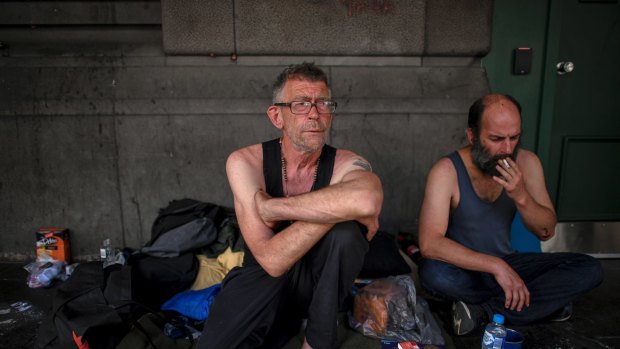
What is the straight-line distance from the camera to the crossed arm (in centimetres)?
196

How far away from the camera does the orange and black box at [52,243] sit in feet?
12.1

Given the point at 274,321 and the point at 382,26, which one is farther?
the point at 382,26

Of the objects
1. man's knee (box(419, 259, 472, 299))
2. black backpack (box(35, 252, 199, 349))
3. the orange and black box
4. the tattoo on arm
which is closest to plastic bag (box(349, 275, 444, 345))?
man's knee (box(419, 259, 472, 299))

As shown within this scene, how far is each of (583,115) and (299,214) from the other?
344 centimetres

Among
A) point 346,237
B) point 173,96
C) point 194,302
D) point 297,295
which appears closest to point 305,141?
point 346,237

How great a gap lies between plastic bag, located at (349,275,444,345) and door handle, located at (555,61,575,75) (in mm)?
2707

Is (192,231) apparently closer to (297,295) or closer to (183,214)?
(183,214)

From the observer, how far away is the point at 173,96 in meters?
3.65

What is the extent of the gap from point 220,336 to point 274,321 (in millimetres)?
319

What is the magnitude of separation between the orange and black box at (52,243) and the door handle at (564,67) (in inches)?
194

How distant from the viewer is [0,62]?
3.63 m

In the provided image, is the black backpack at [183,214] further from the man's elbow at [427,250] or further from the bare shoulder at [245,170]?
the man's elbow at [427,250]

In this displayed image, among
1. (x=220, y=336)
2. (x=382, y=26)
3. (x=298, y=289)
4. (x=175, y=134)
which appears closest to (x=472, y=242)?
(x=298, y=289)

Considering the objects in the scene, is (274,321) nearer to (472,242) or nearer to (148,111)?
(472,242)
